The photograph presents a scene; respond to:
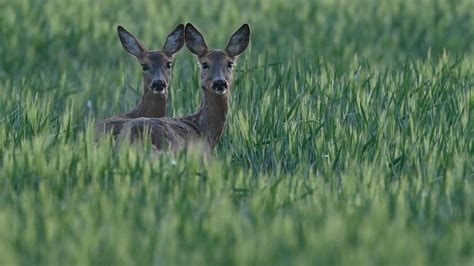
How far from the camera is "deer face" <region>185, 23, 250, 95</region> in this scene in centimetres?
916

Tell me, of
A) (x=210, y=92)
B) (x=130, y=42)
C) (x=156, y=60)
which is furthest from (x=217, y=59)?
(x=130, y=42)

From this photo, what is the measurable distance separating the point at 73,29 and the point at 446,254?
9251mm

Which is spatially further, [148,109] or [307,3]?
[307,3]

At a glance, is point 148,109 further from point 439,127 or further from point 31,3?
point 31,3

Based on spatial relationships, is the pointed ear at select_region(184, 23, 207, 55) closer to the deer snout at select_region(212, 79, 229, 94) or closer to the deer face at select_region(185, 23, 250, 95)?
the deer face at select_region(185, 23, 250, 95)

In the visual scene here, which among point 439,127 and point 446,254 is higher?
point 439,127

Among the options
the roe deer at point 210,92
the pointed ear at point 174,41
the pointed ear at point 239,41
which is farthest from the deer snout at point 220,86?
the pointed ear at point 174,41

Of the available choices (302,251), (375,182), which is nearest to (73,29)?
(375,182)

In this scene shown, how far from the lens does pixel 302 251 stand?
5.70 metres

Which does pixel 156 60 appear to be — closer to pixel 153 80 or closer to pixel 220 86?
pixel 153 80

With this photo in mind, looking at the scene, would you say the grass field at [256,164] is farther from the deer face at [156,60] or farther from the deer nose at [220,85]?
the deer face at [156,60]

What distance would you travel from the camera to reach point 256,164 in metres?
8.15

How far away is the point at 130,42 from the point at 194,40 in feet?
2.09

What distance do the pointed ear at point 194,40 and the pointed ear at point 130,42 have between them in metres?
0.50
